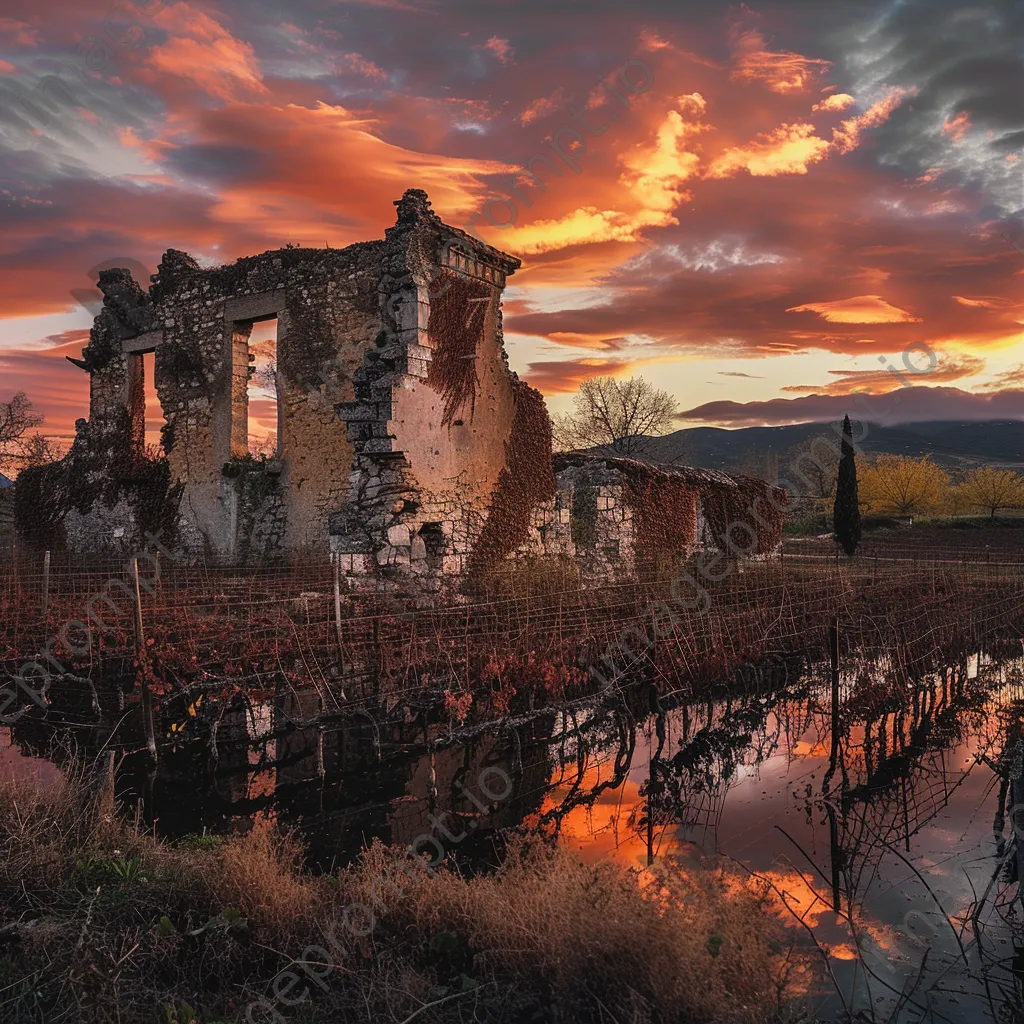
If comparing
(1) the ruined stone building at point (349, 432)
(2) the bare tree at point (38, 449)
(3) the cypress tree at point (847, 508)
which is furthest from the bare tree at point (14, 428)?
(3) the cypress tree at point (847, 508)

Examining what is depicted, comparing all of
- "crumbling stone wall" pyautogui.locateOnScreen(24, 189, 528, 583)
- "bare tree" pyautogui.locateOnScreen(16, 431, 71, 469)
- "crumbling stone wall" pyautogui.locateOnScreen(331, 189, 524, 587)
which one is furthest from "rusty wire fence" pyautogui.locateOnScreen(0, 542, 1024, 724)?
"bare tree" pyautogui.locateOnScreen(16, 431, 71, 469)

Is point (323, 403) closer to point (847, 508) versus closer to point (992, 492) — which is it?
point (847, 508)

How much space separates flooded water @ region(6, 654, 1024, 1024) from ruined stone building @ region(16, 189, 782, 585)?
4.53 m

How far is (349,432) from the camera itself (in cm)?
1286

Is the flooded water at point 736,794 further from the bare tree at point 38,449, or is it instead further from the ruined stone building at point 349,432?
the bare tree at point 38,449

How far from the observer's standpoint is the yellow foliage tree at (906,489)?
44688mm

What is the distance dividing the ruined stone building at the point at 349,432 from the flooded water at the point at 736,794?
178 inches

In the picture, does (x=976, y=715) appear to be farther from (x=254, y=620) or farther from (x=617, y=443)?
(x=617, y=443)

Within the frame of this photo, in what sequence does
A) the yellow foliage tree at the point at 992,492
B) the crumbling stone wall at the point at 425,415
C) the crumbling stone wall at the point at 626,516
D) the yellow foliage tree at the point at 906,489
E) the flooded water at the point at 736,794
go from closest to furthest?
the flooded water at the point at 736,794 < the crumbling stone wall at the point at 425,415 < the crumbling stone wall at the point at 626,516 < the yellow foliage tree at the point at 992,492 < the yellow foliage tree at the point at 906,489

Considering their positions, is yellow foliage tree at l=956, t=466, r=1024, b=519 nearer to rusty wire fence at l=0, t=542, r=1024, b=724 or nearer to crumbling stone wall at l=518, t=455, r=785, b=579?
crumbling stone wall at l=518, t=455, r=785, b=579

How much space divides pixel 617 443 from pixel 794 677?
104 ft

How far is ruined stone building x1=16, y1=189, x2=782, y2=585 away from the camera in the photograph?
12.8 meters

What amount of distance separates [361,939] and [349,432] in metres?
9.42

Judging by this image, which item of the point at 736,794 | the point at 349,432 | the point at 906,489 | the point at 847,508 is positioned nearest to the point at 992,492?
the point at 906,489
